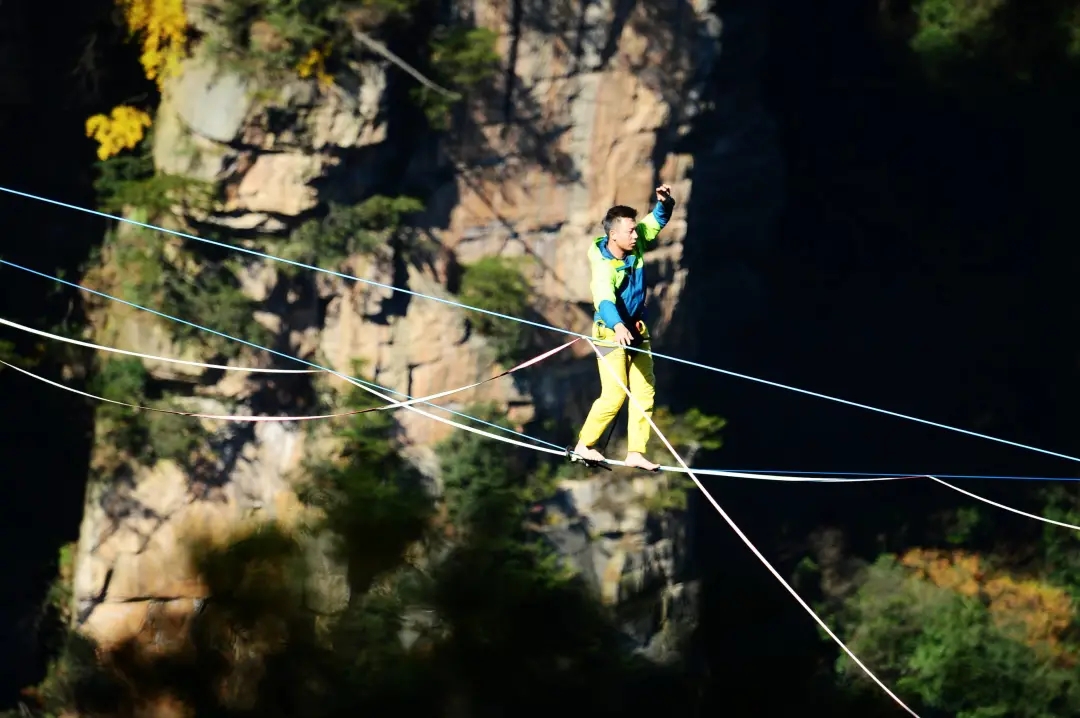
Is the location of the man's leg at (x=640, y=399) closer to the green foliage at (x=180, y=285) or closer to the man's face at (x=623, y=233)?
the man's face at (x=623, y=233)

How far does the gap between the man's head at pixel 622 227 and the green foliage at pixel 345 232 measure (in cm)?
764

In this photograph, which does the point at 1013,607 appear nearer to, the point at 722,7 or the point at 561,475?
the point at 561,475

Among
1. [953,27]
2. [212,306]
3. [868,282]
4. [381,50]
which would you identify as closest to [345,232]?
[212,306]

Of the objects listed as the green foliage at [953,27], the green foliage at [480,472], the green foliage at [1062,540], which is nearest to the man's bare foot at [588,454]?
the green foliage at [480,472]

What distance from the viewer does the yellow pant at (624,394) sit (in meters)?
6.63

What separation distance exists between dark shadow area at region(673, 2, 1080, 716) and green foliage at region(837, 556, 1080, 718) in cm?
60

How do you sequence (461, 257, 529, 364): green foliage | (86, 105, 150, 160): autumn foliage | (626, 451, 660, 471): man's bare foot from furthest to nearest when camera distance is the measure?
(461, 257, 529, 364): green foliage
(86, 105, 150, 160): autumn foliage
(626, 451, 660, 471): man's bare foot

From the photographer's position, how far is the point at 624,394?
6656 mm

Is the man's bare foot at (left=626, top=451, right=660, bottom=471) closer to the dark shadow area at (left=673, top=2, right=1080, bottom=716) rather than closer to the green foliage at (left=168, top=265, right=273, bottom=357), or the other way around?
the green foliage at (left=168, top=265, right=273, bottom=357)

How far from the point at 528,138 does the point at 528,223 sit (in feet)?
2.77

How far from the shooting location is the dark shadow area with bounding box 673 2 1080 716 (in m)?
17.7

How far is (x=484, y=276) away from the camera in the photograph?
47.3 feet

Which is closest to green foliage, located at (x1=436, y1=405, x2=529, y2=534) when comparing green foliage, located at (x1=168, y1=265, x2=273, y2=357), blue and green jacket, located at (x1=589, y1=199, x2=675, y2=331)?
green foliage, located at (x1=168, y1=265, x2=273, y2=357)

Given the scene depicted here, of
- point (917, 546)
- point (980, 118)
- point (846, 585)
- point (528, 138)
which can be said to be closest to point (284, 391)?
point (528, 138)
